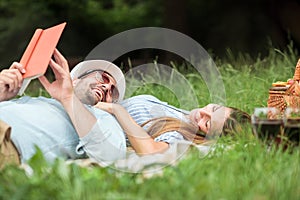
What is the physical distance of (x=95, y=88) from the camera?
350 cm

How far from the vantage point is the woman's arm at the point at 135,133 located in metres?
2.97

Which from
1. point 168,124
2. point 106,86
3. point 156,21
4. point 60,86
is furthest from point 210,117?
point 156,21

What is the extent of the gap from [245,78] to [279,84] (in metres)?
1.36

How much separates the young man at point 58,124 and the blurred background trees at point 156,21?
4.52m

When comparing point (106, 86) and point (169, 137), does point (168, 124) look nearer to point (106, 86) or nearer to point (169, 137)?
point (169, 137)

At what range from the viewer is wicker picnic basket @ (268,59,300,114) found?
3.29 meters

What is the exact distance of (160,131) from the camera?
3.19 metres

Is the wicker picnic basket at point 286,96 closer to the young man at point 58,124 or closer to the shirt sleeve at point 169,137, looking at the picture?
the shirt sleeve at point 169,137

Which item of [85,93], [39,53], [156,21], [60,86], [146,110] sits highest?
[39,53]

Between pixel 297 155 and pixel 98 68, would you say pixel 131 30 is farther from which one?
pixel 297 155

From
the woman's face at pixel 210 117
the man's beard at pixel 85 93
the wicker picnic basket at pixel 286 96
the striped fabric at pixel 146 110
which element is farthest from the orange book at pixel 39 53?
the wicker picnic basket at pixel 286 96

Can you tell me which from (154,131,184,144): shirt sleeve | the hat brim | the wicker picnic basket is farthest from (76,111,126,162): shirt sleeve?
the wicker picnic basket

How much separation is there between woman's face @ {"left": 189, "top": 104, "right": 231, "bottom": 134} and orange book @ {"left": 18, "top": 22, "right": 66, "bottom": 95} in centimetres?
82

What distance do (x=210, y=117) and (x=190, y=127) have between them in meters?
0.12
